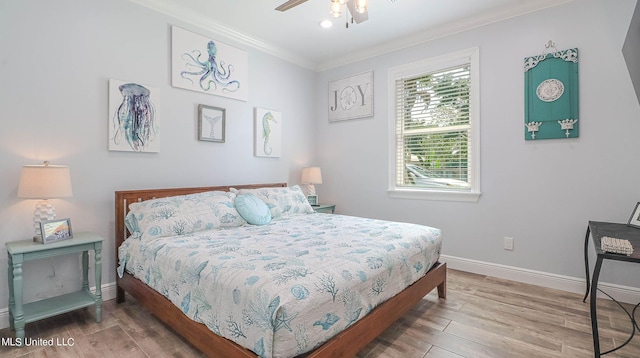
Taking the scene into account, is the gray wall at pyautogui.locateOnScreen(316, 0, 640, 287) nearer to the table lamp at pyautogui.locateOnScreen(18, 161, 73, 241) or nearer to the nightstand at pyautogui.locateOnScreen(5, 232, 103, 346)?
the nightstand at pyautogui.locateOnScreen(5, 232, 103, 346)

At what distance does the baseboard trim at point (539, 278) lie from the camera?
8.45 feet

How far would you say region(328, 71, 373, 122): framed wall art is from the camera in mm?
4131

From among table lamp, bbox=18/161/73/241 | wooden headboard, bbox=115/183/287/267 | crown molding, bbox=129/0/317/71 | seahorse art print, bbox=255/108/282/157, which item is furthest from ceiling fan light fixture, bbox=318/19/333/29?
table lamp, bbox=18/161/73/241

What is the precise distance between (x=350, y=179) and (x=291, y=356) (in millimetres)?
3175

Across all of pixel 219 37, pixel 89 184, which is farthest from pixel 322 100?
pixel 89 184

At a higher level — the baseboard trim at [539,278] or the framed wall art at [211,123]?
the framed wall art at [211,123]

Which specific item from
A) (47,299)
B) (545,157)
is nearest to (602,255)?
(545,157)

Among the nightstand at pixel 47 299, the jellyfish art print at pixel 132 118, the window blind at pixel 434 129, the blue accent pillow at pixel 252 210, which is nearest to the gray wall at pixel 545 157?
the window blind at pixel 434 129

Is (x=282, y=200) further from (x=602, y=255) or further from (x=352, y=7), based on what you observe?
(x=602, y=255)

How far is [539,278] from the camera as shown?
297cm

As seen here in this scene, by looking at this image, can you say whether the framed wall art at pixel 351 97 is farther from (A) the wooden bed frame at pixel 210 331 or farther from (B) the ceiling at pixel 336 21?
(A) the wooden bed frame at pixel 210 331

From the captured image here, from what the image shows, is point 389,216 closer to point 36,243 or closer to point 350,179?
point 350,179

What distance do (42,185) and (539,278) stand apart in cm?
419

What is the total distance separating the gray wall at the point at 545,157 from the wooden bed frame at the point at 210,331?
1.06 metres
